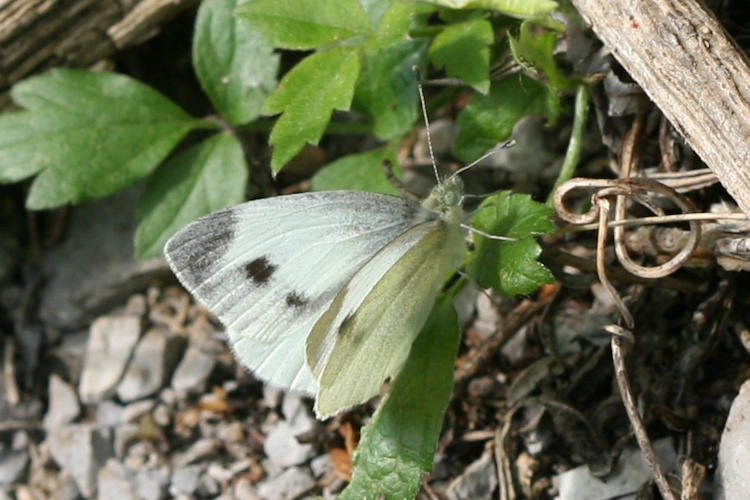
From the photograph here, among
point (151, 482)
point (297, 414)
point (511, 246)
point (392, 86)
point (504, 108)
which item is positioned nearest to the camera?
point (511, 246)

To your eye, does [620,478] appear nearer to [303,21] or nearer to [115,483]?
[303,21]

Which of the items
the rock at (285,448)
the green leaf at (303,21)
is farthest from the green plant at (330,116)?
the rock at (285,448)

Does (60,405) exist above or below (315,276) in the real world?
below

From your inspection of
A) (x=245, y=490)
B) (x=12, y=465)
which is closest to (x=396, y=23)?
(x=245, y=490)

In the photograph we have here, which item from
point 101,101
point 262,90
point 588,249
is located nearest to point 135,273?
point 101,101

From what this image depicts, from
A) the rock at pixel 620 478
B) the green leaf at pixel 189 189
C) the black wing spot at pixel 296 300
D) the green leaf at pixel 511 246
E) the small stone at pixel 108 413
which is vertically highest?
the green leaf at pixel 511 246

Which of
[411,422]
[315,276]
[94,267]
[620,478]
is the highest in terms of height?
[315,276]

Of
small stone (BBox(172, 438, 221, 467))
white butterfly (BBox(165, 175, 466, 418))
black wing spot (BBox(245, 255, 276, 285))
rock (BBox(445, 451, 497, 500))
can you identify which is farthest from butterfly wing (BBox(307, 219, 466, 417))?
small stone (BBox(172, 438, 221, 467))

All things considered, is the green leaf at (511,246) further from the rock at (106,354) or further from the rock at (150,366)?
the rock at (106,354)

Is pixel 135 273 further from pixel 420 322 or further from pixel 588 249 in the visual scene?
pixel 588 249
